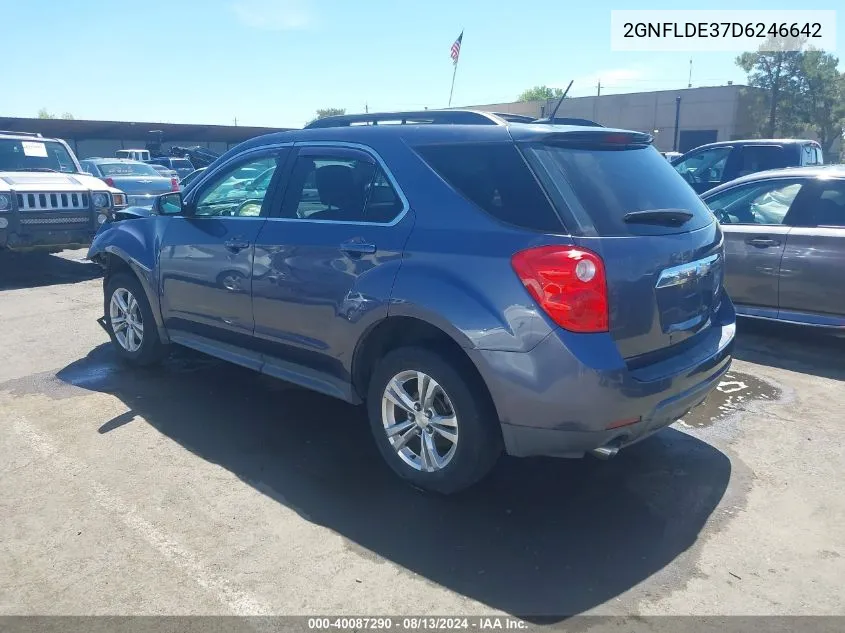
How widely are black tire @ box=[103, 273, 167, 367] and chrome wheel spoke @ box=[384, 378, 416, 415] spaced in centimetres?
257

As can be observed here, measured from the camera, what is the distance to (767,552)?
311 cm

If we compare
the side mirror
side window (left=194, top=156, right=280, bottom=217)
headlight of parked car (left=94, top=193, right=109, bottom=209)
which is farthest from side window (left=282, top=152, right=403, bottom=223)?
headlight of parked car (left=94, top=193, right=109, bottom=209)

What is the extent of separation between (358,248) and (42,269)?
898 centimetres

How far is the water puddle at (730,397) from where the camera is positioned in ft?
15.3

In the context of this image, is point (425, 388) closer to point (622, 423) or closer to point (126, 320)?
point (622, 423)

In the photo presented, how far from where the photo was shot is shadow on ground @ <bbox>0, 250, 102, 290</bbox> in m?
9.66

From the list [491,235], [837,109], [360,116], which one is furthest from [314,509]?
[837,109]

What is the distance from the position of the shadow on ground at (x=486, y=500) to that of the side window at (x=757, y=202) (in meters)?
2.95

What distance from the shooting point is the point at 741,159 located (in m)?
11.9

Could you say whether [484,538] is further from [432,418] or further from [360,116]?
[360,116]

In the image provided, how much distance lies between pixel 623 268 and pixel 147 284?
374 cm

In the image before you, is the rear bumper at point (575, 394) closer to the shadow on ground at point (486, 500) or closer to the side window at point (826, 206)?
the shadow on ground at point (486, 500)

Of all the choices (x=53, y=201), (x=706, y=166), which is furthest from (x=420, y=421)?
(x=706, y=166)

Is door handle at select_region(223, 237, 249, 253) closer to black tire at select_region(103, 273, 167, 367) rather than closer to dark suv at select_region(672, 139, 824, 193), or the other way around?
black tire at select_region(103, 273, 167, 367)
